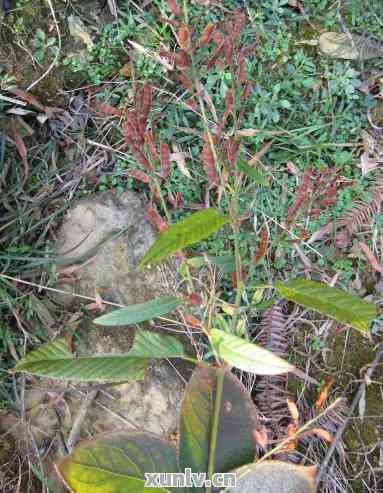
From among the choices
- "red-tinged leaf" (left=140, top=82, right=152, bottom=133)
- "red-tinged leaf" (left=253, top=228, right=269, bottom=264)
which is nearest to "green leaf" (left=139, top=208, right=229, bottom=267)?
"red-tinged leaf" (left=253, top=228, right=269, bottom=264)

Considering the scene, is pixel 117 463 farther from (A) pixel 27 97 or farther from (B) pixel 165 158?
(A) pixel 27 97

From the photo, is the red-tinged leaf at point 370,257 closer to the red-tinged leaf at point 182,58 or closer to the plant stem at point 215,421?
the plant stem at point 215,421

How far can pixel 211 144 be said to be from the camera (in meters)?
1.14

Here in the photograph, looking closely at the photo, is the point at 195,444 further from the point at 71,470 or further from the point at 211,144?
the point at 211,144

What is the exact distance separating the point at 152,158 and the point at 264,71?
2.99 ft

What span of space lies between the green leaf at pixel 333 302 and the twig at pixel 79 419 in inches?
34.8

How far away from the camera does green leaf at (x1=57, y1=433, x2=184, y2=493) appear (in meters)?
1.24

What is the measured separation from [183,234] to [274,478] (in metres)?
0.71

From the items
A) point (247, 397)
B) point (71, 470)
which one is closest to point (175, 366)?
point (247, 397)

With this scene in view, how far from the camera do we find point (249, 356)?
109 cm

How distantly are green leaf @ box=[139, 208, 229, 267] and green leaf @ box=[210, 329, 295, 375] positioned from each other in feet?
0.83

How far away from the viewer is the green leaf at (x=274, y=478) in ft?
4.26

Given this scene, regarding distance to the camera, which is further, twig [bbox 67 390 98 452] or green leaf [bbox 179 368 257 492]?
twig [bbox 67 390 98 452]

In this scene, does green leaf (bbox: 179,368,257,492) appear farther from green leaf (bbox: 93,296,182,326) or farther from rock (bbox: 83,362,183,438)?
rock (bbox: 83,362,183,438)
